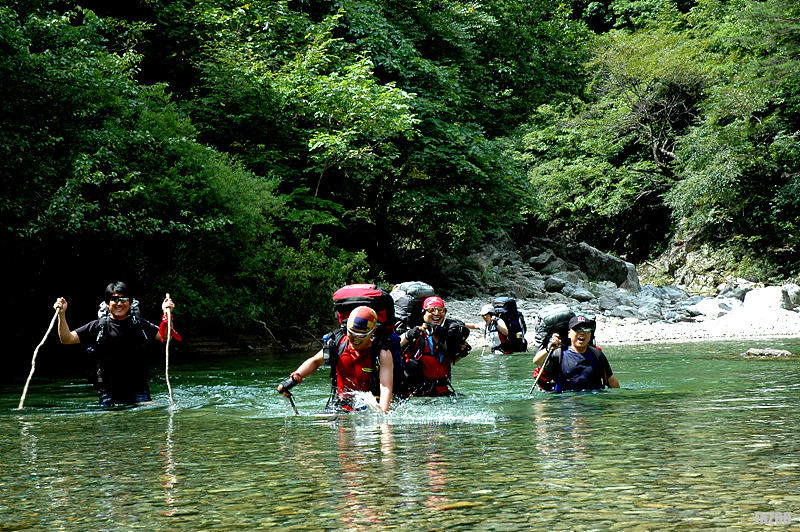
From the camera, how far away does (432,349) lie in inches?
376

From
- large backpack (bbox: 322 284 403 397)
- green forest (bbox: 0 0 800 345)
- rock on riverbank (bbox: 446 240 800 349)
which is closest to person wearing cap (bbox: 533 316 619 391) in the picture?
large backpack (bbox: 322 284 403 397)

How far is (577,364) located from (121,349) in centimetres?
531

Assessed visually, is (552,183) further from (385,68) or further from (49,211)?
(49,211)

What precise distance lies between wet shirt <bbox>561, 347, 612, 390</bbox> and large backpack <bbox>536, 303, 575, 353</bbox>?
0.86 ft

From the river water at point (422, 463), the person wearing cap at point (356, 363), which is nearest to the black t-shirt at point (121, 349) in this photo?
the river water at point (422, 463)

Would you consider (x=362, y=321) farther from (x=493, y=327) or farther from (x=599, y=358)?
(x=493, y=327)

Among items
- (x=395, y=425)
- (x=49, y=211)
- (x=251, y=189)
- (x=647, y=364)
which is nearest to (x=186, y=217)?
(x=251, y=189)

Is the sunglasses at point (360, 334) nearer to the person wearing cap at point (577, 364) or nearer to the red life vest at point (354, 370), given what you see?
the red life vest at point (354, 370)

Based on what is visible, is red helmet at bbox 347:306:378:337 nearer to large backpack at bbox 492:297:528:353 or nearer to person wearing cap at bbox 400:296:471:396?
person wearing cap at bbox 400:296:471:396

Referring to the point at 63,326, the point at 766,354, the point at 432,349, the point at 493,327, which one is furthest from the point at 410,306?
the point at 766,354

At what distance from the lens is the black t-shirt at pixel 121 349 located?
31.2 ft

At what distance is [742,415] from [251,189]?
1345 cm

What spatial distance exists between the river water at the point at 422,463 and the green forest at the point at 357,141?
21.5 feet

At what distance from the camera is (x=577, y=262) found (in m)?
37.2
